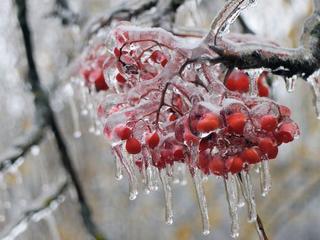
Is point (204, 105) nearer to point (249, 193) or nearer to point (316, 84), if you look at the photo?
point (249, 193)

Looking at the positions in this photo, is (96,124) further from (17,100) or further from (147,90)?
(17,100)

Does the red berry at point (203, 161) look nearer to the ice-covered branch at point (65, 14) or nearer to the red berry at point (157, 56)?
the red berry at point (157, 56)

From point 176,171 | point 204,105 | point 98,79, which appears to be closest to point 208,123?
point 204,105

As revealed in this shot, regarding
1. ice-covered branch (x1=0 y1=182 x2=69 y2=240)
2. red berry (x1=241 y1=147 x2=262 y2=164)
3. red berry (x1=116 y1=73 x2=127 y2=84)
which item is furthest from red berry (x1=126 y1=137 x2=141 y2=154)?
ice-covered branch (x1=0 y1=182 x2=69 y2=240)

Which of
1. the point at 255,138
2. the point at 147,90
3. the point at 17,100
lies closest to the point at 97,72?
the point at 147,90

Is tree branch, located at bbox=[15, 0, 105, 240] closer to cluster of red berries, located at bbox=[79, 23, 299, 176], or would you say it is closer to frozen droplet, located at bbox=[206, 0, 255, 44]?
cluster of red berries, located at bbox=[79, 23, 299, 176]

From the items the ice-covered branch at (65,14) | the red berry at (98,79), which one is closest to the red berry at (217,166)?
the red berry at (98,79)

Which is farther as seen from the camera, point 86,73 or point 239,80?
point 86,73

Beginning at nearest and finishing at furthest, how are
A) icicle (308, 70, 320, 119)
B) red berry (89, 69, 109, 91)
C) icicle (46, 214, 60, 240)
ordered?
icicle (308, 70, 320, 119) → red berry (89, 69, 109, 91) → icicle (46, 214, 60, 240)
